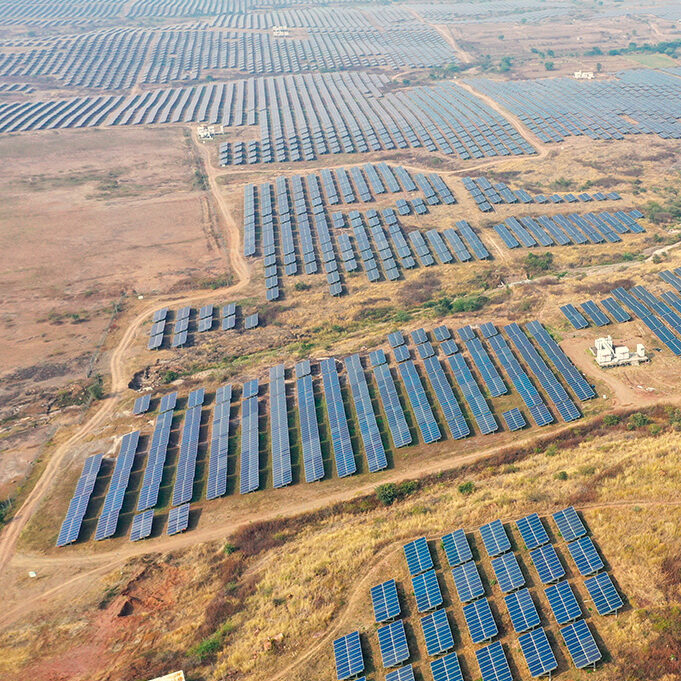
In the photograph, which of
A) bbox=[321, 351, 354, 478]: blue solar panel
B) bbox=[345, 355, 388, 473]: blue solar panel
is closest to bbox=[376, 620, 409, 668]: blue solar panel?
bbox=[345, 355, 388, 473]: blue solar panel

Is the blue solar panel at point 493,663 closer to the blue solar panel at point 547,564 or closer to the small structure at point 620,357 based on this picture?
the blue solar panel at point 547,564

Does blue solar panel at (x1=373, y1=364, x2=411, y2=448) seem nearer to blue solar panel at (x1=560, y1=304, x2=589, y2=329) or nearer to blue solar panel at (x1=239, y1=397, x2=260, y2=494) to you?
blue solar panel at (x1=239, y1=397, x2=260, y2=494)

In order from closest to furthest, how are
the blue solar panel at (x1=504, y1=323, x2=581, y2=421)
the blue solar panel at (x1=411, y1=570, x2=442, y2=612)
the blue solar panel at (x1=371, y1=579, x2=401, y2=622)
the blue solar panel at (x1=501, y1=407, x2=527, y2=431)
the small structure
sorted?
the blue solar panel at (x1=371, y1=579, x2=401, y2=622), the blue solar panel at (x1=411, y1=570, x2=442, y2=612), the blue solar panel at (x1=501, y1=407, x2=527, y2=431), the blue solar panel at (x1=504, y1=323, x2=581, y2=421), the small structure

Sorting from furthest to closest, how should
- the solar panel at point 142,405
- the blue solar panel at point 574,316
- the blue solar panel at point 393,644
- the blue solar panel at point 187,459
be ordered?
the blue solar panel at point 574,316 → the solar panel at point 142,405 → the blue solar panel at point 187,459 → the blue solar panel at point 393,644

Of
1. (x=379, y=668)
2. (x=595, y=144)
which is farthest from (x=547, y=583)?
(x=595, y=144)

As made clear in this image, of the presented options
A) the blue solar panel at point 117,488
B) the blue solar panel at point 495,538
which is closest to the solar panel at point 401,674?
the blue solar panel at point 495,538

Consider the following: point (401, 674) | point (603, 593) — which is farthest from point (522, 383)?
point (401, 674)
